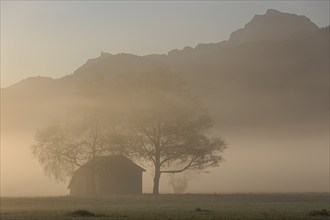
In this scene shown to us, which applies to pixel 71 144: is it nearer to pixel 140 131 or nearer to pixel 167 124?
pixel 140 131

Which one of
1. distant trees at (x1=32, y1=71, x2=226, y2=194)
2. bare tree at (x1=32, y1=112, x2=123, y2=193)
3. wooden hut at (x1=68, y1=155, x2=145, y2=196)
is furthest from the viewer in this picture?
wooden hut at (x1=68, y1=155, x2=145, y2=196)

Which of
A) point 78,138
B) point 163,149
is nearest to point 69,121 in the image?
Result: point 78,138

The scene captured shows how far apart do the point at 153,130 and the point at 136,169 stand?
33.1 feet

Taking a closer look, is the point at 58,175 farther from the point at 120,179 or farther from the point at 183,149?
the point at 183,149

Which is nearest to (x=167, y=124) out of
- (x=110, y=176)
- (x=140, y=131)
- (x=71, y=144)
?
(x=140, y=131)

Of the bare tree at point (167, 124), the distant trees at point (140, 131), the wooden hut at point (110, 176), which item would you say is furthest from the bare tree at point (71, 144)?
the bare tree at point (167, 124)

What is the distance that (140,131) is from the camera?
3169 inches

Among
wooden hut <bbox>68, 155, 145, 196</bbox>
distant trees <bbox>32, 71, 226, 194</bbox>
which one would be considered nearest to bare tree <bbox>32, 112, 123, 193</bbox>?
distant trees <bbox>32, 71, 226, 194</bbox>

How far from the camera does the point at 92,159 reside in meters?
82.8

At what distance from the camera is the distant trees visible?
260ft

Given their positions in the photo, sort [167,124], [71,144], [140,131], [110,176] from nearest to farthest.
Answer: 1. [167,124]
2. [140,131]
3. [71,144]
4. [110,176]

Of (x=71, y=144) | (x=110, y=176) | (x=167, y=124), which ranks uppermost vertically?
(x=167, y=124)

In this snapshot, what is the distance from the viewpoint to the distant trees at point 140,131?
7938cm

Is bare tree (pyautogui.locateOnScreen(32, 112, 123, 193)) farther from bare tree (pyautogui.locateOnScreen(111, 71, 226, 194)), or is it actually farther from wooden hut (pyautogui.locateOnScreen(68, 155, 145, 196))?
bare tree (pyautogui.locateOnScreen(111, 71, 226, 194))
